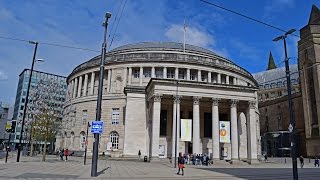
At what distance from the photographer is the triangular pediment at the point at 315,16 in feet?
235

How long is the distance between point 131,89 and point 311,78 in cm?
4874

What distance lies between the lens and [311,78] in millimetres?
71500

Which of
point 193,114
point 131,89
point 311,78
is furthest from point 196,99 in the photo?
point 311,78

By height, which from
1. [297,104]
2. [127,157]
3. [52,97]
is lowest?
[127,157]

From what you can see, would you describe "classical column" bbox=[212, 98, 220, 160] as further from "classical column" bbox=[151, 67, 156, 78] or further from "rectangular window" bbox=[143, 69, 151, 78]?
"rectangular window" bbox=[143, 69, 151, 78]

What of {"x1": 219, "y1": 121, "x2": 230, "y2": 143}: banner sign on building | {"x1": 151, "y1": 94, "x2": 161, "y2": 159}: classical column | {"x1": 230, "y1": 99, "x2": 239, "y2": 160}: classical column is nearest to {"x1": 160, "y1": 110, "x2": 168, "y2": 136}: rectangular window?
{"x1": 151, "y1": 94, "x2": 161, "y2": 159}: classical column

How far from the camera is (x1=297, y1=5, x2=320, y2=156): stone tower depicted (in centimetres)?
6775

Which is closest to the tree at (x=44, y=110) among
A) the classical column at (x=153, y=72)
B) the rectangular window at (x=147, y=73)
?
the classical column at (x=153, y=72)

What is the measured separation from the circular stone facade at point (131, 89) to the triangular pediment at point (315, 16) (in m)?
21.8

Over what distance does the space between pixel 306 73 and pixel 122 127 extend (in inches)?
1982

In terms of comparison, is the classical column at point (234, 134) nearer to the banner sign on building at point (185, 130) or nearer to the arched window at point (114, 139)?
the banner sign on building at point (185, 130)

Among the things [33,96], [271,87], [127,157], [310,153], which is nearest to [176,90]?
[127,157]

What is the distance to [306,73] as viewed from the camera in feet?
239

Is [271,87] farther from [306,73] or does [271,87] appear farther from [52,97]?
[52,97]
